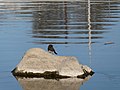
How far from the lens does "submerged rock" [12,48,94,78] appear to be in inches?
714

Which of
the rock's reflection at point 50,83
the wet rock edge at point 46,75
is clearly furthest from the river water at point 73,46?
the wet rock edge at point 46,75

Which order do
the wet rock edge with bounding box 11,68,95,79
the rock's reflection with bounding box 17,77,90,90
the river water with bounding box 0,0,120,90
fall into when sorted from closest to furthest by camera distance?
the rock's reflection with bounding box 17,77,90,90 < the river water with bounding box 0,0,120,90 < the wet rock edge with bounding box 11,68,95,79

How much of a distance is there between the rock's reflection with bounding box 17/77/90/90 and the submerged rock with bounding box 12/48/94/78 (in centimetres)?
33

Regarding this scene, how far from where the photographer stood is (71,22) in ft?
Result: 133

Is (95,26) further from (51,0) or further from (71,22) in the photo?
(51,0)

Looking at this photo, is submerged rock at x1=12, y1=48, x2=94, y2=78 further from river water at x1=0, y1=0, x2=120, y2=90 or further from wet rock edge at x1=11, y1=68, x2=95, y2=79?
river water at x1=0, y1=0, x2=120, y2=90

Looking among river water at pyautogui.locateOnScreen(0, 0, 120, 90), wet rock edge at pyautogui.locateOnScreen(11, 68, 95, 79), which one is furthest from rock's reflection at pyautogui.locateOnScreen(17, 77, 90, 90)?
wet rock edge at pyautogui.locateOnScreen(11, 68, 95, 79)

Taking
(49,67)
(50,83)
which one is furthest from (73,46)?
(50,83)

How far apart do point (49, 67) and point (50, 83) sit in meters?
0.88

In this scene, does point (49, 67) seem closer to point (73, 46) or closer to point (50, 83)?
point (50, 83)

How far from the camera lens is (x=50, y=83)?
17.5 metres

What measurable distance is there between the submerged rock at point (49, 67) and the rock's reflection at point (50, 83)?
1.08 ft

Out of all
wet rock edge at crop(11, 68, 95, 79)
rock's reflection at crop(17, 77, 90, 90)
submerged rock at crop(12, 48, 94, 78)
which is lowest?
rock's reflection at crop(17, 77, 90, 90)

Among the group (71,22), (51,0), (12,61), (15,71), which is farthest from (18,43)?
(51,0)
